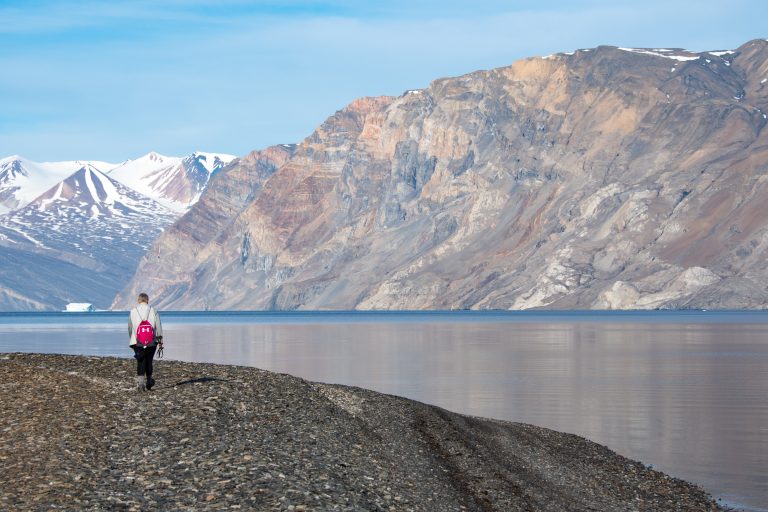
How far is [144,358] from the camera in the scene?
102ft

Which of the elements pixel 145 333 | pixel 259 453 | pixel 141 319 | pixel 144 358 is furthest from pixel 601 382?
pixel 259 453

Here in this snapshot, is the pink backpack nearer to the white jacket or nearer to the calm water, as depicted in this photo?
the white jacket

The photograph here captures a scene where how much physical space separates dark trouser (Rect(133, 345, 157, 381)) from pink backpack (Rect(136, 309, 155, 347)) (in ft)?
0.66

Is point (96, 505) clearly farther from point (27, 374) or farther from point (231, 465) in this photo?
point (27, 374)

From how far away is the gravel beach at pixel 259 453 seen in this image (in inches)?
883

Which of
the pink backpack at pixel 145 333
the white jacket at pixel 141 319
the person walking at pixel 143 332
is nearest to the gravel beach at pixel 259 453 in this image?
the person walking at pixel 143 332

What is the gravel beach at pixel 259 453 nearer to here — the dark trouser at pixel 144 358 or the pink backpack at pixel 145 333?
the dark trouser at pixel 144 358

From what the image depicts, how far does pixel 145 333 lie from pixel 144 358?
109cm

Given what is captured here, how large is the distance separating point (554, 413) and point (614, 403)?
7.07 metres

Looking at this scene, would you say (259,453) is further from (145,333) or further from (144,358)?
(144,358)

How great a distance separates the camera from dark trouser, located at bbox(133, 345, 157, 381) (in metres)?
30.8

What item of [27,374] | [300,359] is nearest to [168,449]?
[27,374]

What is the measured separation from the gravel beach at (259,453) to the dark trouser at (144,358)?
2.09 feet

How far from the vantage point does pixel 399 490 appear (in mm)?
25516
